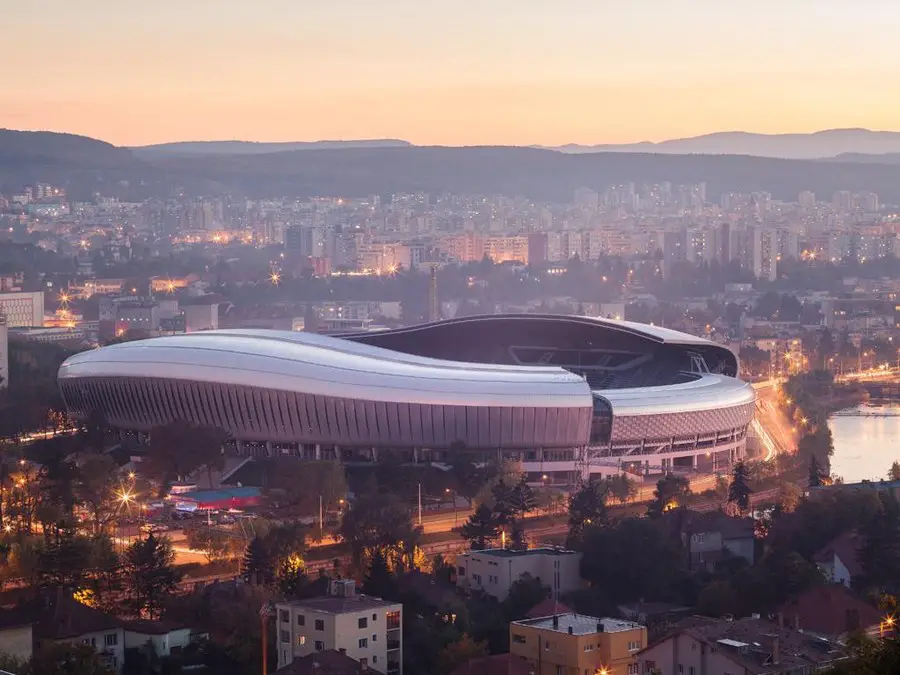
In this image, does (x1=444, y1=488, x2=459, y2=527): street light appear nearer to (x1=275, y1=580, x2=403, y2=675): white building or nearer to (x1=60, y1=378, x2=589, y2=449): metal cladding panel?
(x1=60, y1=378, x2=589, y2=449): metal cladding panel

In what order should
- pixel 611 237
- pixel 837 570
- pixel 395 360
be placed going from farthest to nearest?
pixel 611 237 < pixel 395 360 < pixel 837 570

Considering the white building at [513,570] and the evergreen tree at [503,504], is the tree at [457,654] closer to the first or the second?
the white building at [513,570]

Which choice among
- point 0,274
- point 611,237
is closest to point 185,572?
point 0,274

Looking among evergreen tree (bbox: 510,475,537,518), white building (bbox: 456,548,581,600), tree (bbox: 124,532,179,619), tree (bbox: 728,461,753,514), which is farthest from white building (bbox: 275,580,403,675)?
tree (bbox: 728,461,753,514)

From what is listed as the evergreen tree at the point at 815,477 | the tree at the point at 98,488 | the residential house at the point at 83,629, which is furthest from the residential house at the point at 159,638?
the evergreen tree at the point at 815,477

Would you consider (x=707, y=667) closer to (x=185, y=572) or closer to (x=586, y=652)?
(x=586, y=652)

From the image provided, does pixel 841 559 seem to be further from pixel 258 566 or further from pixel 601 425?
pixel 601 425

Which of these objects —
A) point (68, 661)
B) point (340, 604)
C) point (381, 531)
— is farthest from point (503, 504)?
point (68, 661)
